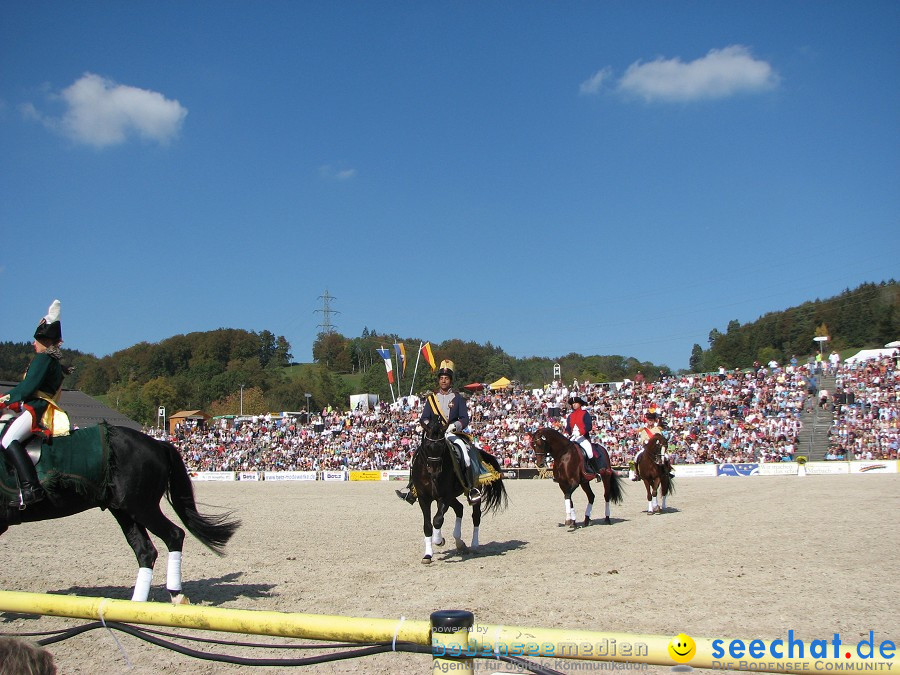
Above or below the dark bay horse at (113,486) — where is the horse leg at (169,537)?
below

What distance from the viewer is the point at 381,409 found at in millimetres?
49312

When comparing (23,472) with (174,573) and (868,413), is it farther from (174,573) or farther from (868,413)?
(868,413)

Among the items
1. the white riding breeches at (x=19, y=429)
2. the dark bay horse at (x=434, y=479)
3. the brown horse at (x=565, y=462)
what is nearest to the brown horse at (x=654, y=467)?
the brown horse at (x=565, y=462)

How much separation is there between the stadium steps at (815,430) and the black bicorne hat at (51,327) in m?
35.1

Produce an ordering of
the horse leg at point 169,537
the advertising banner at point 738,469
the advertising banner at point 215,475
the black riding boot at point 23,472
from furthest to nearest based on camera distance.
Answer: the advertising banner at point 215,475, the advertising banner at point 738,469, the horse leg at point 169,537, the black riding boot at point 23,472

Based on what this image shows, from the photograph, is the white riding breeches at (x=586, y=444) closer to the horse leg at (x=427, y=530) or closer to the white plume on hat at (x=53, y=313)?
the horse leg at (x=427, y=530)

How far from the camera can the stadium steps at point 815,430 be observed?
3447 centimetres

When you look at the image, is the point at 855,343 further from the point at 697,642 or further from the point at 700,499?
the point at 697,642

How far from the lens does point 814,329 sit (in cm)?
9238

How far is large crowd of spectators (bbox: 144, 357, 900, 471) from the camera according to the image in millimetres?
34500

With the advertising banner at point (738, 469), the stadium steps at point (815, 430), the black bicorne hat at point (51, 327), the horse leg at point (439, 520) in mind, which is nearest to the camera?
the black bicorne hat at point (51, 327)

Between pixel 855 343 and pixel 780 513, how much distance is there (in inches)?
3290

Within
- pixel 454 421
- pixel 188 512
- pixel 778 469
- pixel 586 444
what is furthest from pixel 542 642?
pixel 778 469

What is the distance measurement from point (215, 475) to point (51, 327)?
38318mm
